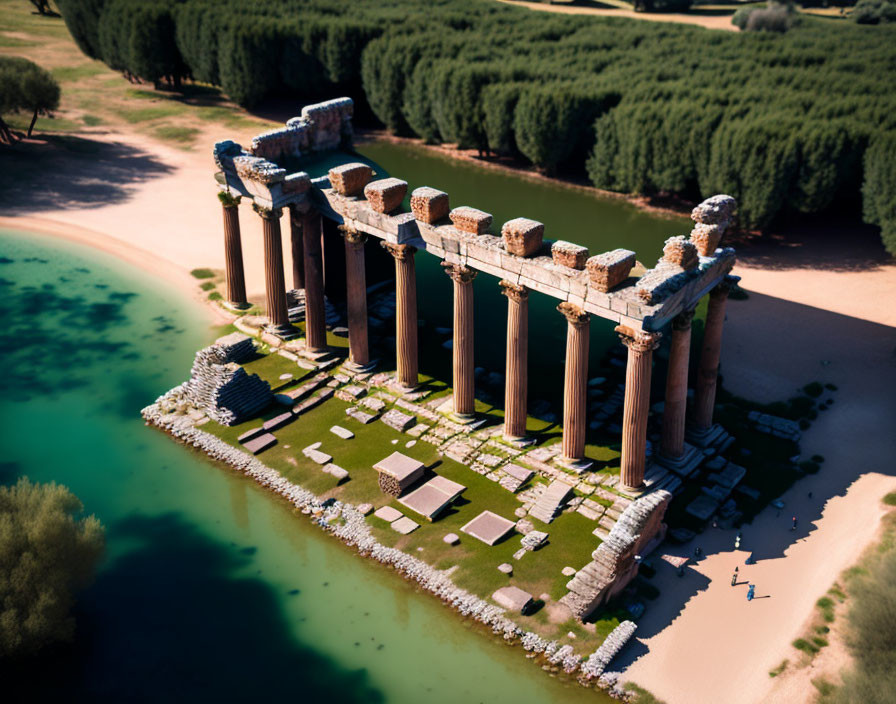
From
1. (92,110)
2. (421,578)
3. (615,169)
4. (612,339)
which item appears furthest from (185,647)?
(92,110)

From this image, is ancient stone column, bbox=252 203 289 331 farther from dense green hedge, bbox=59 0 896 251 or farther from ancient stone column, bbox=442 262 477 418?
dense green hedge, bbox=59 0 896 251

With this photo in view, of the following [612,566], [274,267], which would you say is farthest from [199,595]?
[274,267]

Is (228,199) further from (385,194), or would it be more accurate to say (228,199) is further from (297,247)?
(385,194)

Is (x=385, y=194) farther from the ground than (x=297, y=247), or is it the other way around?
(x=385, y=194)

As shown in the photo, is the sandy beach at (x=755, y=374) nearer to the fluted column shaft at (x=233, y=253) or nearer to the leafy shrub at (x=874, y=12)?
the fluted column shaft at (x=233, y=253)

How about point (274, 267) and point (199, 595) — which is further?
point (274, 267)

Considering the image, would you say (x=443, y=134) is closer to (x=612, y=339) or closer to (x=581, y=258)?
(x=612, y=339)

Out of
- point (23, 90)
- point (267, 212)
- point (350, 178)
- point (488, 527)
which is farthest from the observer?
point (23, 90)
